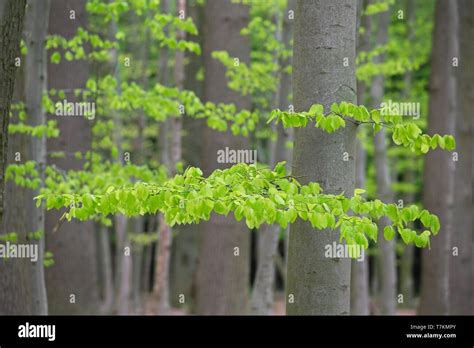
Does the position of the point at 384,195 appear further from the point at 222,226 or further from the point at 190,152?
the point at 190,152

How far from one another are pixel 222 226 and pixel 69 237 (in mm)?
2745

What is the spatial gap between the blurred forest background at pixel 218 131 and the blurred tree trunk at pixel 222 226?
1.0 inches

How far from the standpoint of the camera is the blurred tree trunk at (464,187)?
1423 centimetres

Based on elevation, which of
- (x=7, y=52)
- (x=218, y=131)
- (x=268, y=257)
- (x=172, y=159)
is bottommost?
(x=268, y=257)

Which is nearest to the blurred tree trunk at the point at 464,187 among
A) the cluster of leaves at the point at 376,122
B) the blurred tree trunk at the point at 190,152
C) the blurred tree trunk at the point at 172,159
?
the blurred tree trunk at the point at 190,152

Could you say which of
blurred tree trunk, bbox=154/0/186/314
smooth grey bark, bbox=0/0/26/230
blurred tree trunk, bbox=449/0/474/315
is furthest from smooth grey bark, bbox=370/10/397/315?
smooth grey bark, bbox=0/0/26/230

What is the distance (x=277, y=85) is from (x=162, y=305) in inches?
237

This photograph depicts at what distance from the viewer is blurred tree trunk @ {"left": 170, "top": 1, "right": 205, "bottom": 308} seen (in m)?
19.6

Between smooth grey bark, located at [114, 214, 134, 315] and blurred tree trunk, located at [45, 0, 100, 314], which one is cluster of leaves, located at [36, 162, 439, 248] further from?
smooth grey bark, located at [114, 214, 134, 315]

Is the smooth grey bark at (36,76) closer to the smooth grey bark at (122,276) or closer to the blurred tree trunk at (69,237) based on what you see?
the blurred tree trunk at (69,237)

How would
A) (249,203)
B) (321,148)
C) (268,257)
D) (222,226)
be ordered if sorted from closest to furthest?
(249,203)
(321,148)
(268,257)
(222,226)

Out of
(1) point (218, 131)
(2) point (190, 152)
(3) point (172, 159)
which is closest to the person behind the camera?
(1) point (218, 131)

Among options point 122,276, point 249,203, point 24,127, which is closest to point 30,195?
point 24,127

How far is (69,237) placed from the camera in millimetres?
13695
